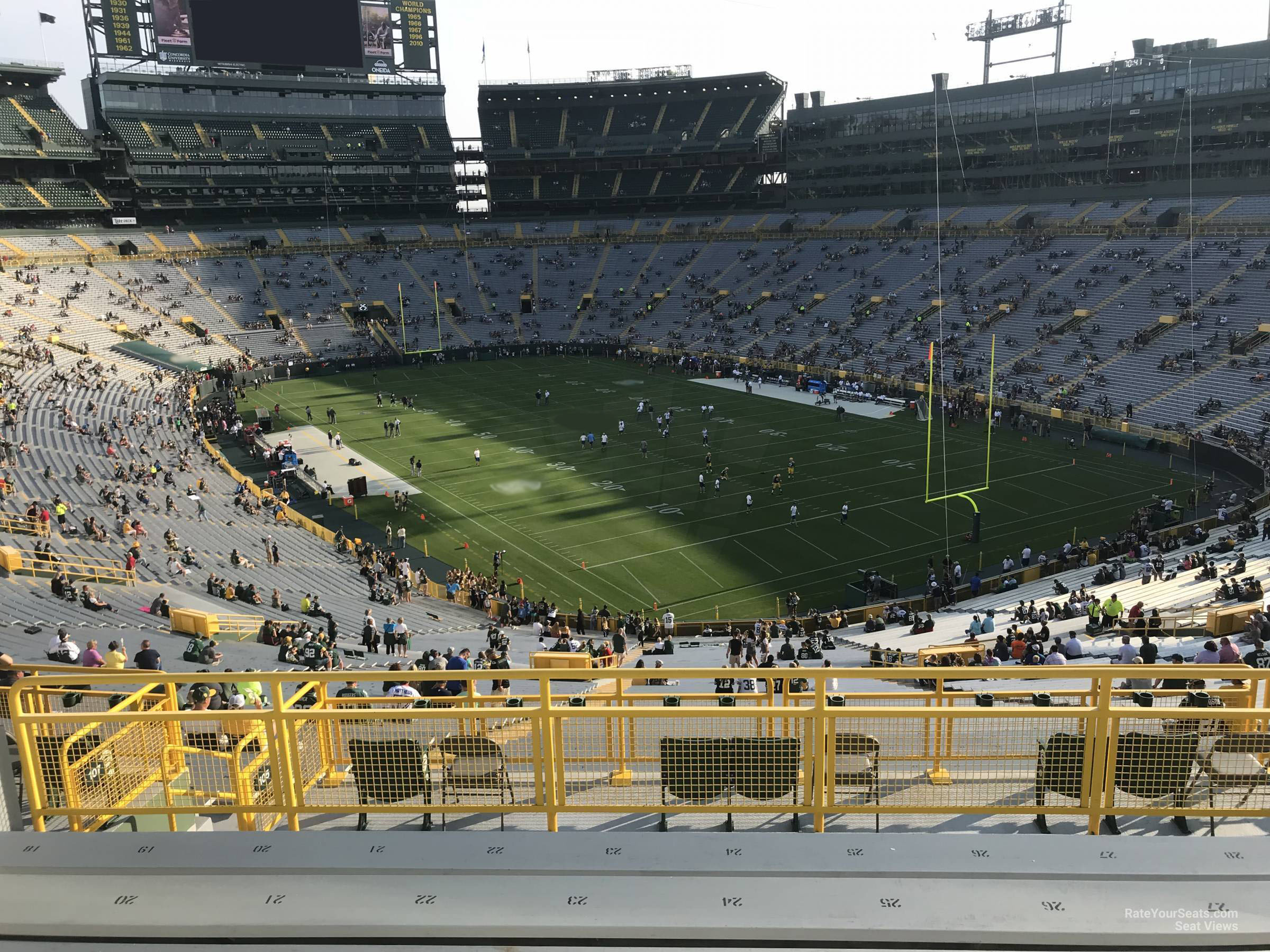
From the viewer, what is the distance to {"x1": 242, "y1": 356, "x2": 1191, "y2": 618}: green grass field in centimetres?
2923

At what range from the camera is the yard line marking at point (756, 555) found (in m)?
29.4

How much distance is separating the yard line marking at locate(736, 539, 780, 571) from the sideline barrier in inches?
900

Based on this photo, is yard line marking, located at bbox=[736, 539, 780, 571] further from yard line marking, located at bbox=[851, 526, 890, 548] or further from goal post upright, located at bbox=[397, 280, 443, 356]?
goal post upright, located at bbox=[397, 280, 443, 356]

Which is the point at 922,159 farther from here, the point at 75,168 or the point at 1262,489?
the point at 75,168

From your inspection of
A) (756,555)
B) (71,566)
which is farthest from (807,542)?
(71,566)

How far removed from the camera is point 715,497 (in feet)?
119

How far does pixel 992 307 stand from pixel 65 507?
50.0m

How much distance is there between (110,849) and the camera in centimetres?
468

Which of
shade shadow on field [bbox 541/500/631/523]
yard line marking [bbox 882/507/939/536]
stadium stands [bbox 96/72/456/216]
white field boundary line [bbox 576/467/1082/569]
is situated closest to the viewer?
white field boundary line [bbox 576/467/1082/569]

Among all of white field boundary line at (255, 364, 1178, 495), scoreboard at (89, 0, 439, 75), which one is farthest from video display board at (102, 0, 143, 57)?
white field boundary line at (255, 364, 1178, 495)

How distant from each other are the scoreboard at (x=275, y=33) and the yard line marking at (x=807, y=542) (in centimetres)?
7745

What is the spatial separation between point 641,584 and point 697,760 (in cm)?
2286

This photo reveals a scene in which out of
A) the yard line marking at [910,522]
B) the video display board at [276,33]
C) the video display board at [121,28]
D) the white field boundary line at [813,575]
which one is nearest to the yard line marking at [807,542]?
the white field boundary line at [813,575]

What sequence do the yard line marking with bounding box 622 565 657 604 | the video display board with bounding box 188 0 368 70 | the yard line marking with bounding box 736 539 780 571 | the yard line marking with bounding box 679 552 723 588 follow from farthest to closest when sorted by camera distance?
the video display board with bounding box 188 0 368 70 → the yard line marking with bounding box 736 539 780 571 → the yard line marking with bounding box 679 552 723 588 → the yard line marking with bounding box 622 565 657 604
